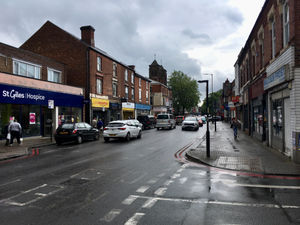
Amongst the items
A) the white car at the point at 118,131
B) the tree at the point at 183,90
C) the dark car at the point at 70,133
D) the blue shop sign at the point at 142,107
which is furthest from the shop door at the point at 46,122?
the tree at the point at 183,90

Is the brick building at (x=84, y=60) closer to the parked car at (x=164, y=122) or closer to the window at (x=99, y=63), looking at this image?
the window at (x=99, y=63)

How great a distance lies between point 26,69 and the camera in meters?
20.2

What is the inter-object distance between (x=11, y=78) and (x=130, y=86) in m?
23.9

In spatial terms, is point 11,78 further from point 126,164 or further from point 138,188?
point 138,188

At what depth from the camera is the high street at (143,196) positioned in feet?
13.8

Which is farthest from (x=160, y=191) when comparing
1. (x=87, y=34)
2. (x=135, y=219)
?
(x=87, y=34)

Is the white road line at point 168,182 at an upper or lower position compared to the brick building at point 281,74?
lower

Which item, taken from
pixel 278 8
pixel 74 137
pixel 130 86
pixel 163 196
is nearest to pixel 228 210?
pixel 163 196

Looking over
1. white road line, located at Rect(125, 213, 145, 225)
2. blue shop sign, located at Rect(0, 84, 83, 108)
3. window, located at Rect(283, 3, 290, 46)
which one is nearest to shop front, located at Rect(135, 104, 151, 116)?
blue shop sign, located at Rect(0, 84, 83, 108)

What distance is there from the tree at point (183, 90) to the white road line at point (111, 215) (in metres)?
77.9

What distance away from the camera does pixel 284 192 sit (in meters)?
5.71

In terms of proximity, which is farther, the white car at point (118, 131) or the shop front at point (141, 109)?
the shop front at point (141, 109)

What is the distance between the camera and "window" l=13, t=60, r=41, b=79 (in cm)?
1917

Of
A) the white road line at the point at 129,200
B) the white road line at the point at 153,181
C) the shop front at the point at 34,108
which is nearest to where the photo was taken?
the white road line at the point at 129,200
